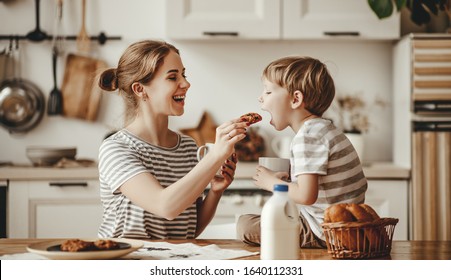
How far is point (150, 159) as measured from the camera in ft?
6.07

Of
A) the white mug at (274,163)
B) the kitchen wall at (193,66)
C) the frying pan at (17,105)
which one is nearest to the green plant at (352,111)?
the kitchen wall at (193,66)

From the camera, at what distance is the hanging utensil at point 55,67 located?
3.74 metres

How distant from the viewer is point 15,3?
3801mm

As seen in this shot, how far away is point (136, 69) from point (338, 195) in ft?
2.25

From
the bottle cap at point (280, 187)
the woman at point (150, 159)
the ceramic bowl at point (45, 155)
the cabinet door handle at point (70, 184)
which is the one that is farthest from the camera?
the ceramic bowl at point (45, 155)

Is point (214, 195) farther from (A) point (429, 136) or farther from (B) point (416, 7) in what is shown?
(B) point (416, 7)

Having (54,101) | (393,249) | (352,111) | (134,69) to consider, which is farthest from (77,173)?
(393,249)

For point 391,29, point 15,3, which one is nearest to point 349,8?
point 391,29

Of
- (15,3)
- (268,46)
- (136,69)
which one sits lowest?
(136,69)

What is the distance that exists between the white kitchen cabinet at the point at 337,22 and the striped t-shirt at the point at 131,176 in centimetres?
172

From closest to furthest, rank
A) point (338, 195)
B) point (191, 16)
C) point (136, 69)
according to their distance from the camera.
Result: point (338, 195)
point (136, 69)
point (191, 16)

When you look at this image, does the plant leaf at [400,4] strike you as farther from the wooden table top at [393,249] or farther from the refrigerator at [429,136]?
the wooden table top at [393,249]

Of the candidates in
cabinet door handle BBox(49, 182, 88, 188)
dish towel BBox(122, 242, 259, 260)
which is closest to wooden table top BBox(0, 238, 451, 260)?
dish towel BBox(122, 242, 259, 260)
